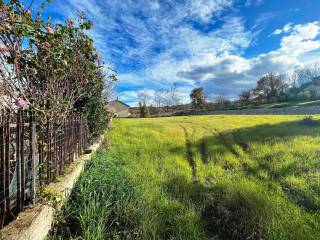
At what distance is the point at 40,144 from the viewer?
10.9 ft

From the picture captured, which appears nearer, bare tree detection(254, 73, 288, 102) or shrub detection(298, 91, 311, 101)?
shrub detection(298, 91, 311, 101)

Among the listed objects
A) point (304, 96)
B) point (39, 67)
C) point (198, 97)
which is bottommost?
point (39, 67)

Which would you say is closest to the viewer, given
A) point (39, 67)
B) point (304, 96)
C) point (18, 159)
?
point (18, 159)

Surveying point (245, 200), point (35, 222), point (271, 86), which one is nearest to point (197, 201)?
point (245, 200)

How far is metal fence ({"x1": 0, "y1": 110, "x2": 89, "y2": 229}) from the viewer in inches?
92.8

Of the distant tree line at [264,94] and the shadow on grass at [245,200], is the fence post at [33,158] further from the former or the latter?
the distant tree line at [264,94]

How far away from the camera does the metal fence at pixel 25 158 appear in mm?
2357

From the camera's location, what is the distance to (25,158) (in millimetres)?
2895

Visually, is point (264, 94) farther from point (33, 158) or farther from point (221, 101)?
point (33, 158)

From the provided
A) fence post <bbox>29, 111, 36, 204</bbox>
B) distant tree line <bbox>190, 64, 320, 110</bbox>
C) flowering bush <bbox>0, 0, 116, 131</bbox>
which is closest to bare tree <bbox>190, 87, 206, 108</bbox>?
distant tree line <bbox>190, 64, 320, 110</bbox>

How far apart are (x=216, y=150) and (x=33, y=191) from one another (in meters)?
6.59

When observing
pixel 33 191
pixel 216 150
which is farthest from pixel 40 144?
pixel 216 150

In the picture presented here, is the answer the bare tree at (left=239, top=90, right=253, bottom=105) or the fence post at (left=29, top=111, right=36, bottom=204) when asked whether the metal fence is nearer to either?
the fence post at (left=29, top=111, right=36, bottom=204)

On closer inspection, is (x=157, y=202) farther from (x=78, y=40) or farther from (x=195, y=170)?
(x=78, y=40)
